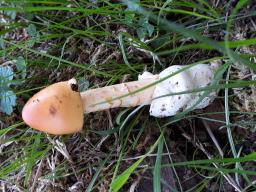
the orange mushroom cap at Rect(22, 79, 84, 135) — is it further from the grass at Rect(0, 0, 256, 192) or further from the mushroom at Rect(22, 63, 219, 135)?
the grass at Rect(0, 0, 256, 192)

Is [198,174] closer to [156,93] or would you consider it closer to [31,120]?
[156,93]

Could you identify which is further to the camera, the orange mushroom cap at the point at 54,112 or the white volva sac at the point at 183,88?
the white volva sac at the point at 183,88

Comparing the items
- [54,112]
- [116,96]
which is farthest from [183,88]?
[54,112]

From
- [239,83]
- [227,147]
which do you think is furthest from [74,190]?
[239,83]

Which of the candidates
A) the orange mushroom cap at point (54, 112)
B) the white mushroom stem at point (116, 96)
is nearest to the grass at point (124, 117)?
the white mushroom stem at point (116, 96)

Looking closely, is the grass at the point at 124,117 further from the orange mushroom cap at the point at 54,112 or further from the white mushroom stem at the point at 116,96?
the orange mushroom cap at the point at 54,112

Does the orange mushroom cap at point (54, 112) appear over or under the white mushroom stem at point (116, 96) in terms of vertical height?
over
